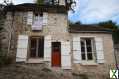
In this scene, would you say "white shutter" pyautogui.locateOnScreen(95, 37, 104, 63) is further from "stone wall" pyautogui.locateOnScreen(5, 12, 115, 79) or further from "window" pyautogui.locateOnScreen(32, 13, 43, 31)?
"window" pyautogui.locateOnScreen(32, 13, 43, 31)

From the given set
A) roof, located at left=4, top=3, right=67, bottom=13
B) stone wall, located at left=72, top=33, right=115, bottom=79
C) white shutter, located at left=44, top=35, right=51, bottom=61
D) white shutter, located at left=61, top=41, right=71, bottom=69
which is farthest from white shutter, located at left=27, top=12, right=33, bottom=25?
stone wall, located at left=72, top=33, right=115, bottom=79

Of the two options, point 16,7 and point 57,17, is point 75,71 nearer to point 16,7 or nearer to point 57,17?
point 57,17

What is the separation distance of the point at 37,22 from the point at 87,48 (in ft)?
12.5

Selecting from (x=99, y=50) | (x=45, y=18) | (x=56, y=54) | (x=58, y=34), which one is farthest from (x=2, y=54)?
(x=99, y=50)

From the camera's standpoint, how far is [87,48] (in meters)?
10.5

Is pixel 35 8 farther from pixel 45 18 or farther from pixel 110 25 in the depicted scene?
pixel 110 25

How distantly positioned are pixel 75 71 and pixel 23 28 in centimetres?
442

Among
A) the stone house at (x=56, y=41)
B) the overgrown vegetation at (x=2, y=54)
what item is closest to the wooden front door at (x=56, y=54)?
the stone house at (x=56, y=41)

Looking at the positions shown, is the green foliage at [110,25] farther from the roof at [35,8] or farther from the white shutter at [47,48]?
the white shutter at [47,48]

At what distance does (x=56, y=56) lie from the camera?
10.1 metres

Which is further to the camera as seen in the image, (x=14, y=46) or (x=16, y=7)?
(x=16, y=7)

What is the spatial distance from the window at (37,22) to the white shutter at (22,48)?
0.90 m

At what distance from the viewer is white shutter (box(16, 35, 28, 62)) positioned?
9594mm

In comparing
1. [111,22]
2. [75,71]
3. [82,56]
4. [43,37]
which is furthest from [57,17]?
[111,22]
